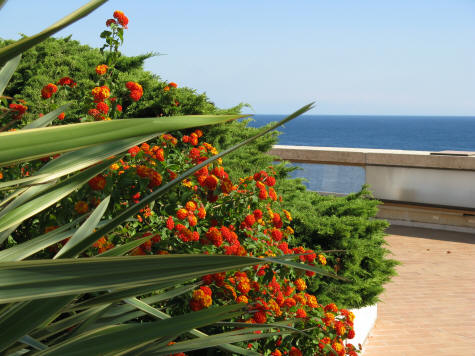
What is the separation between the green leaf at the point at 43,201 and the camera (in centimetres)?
129

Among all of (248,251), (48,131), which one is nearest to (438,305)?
(248,251)

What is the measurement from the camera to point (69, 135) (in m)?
0.66

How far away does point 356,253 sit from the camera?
3828 millimetres

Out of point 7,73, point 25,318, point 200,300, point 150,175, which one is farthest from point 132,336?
point 150,175

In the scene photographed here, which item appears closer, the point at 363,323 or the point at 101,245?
the point at 101,245

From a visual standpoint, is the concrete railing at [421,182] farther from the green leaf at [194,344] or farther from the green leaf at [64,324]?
the green leaf at [64,324]

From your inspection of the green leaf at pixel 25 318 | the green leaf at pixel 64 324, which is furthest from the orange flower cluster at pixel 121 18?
the green leaf at pixel 25 318

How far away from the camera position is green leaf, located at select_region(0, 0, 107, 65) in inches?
28.5

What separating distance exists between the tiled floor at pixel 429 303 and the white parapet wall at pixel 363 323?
8 centimetres

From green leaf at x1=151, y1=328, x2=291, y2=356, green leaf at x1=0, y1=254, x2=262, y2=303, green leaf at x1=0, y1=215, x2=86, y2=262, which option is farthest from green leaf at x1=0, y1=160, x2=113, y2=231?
green leaf at x1=0, y1=254, x2=262, y2=303

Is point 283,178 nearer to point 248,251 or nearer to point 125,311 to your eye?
point 248,251

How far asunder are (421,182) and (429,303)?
12.3 feet

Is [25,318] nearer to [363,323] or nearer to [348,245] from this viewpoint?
[348,245]

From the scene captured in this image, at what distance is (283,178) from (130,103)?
1.92 m
